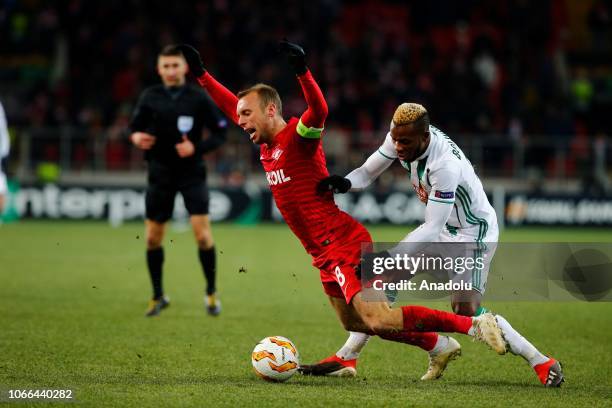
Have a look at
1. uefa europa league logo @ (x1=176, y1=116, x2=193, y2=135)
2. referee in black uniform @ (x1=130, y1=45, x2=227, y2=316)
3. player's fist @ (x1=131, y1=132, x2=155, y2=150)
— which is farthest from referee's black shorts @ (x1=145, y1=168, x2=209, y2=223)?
uefa europa league logo @ (x1=176, y1=116, x2=193, y2=135)

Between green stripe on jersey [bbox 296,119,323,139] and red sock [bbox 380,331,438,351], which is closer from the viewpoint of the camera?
green stripe on jersey [bbox 296,119,323,139]

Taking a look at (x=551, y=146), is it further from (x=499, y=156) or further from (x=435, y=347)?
(x=435, y=347)

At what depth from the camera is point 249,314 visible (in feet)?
30.3

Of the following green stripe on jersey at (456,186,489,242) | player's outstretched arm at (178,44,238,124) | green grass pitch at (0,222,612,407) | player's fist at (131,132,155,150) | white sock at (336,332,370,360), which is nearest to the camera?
green grass pitch at (0,222,612,407)

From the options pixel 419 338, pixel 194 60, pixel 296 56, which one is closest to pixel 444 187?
pixel 419 338

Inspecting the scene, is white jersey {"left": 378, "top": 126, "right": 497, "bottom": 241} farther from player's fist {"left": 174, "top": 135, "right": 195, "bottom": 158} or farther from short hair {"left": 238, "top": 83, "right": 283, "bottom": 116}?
player's fist {"left": 174, "top": 135, "right": 195, "bottom": 158}

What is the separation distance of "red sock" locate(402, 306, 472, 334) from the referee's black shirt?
381 centimetres

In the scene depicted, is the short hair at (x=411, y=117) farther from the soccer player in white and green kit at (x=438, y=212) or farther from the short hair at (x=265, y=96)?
the short hair at (x=265, y=96)

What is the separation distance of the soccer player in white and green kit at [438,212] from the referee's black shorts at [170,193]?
299 centimetres

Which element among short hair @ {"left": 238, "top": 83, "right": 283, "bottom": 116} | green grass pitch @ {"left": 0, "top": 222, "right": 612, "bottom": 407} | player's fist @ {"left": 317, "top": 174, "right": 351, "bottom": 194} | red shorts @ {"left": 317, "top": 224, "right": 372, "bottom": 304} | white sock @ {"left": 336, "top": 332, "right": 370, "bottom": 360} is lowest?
green grass pitch @ {"left": 0, "top": 222, "right": 612, "bottom": 407}

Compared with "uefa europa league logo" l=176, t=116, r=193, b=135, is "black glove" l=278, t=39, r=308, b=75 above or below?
above

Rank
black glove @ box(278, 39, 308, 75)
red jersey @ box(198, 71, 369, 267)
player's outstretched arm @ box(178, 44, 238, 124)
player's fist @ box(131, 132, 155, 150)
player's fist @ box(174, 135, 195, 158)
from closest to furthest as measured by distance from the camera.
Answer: black glove @ box(278, 39, 308, 75), red jersey @ box(198, 71, 369, 267), player's outstretched arm @ box(178, 44, 238, 124), player's fist @ box(174, 135, 195, 158), player's fist @ box(131, 132, 155, 150)

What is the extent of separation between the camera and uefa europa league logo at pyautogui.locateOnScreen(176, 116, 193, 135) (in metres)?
9.23

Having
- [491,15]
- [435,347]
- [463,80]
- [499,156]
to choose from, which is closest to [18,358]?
[435,347]
